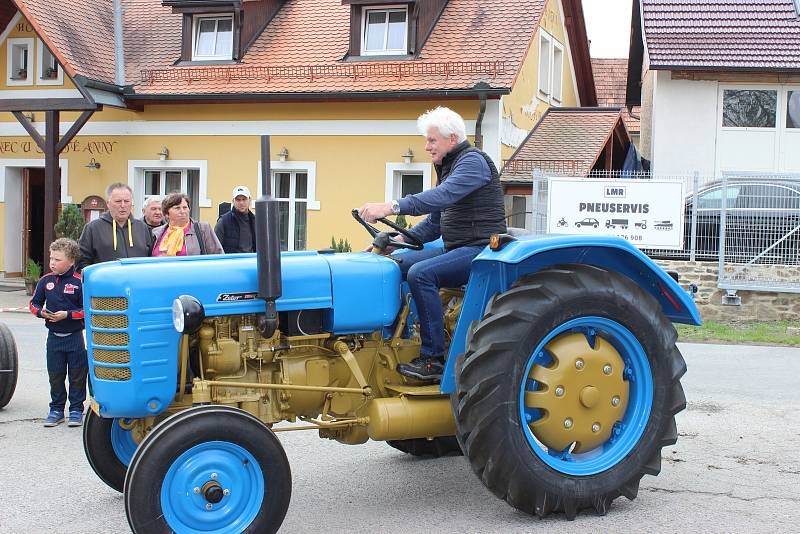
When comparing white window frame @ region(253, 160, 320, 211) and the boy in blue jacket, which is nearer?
the boy in blue jacket

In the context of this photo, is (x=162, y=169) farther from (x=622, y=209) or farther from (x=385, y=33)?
(x=622, y=209)

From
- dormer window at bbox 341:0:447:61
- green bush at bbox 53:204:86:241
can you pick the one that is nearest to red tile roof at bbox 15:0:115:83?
green bush at bbox 53:204:86:241

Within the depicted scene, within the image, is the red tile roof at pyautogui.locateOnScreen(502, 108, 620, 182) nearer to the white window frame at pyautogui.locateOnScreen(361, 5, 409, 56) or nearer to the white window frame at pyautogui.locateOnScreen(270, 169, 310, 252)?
the white window frame at pyautogui.locateOnScreen(361, 5, 409, 56)

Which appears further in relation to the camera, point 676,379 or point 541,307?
point 676,379

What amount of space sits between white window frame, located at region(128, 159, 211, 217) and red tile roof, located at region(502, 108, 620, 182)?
5.64 metres

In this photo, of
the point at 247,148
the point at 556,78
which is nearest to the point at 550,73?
the point at 556,78

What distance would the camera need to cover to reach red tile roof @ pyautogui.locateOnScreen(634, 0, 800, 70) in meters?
17.6

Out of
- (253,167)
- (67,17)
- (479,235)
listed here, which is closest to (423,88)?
(253,167)

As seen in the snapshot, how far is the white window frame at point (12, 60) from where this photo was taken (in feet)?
61.7

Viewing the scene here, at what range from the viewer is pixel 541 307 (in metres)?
4.47

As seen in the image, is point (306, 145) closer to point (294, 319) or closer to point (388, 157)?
point (388, 157)

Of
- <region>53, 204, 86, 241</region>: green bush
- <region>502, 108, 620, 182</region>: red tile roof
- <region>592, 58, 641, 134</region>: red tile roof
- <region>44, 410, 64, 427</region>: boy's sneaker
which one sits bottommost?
<region>44, 410, 64, 427</region>: boy's sneaker

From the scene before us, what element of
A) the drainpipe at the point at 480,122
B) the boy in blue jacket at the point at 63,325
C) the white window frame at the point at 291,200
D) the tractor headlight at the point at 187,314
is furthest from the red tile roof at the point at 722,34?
the tractor headlight at the point at 187,314

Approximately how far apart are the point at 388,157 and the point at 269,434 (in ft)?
43.5
